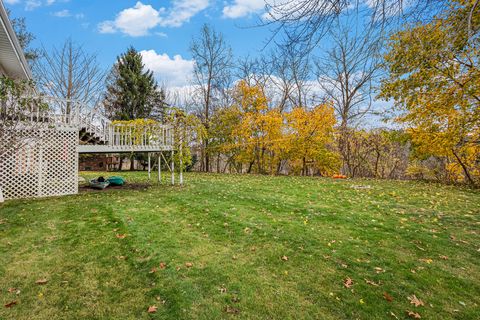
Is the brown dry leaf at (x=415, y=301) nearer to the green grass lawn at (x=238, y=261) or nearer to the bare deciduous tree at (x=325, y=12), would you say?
the green grass lawn at (x=238, y=261)

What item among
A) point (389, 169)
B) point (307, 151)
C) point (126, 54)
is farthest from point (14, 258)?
point (126, 54)

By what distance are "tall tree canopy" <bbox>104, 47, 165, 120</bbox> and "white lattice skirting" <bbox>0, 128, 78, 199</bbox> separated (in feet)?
40.2

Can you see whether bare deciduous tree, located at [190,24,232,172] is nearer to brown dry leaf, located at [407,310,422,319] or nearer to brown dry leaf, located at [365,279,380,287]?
brown dry leaf, located at [365,279,380,287]

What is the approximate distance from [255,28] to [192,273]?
2.68 m

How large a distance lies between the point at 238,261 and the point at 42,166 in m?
6.95

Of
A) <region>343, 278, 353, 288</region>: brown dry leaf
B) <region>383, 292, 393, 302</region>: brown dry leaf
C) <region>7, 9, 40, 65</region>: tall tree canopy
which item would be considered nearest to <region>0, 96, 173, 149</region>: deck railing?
<region>343, 278, 353, 288</region>: brown dry leaf

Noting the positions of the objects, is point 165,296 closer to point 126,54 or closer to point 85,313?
point 85,313

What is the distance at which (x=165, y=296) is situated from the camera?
8.62 feet

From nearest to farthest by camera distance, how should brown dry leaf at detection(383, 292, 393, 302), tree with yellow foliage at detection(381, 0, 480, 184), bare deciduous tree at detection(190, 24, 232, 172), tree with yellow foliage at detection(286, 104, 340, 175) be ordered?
brown dry leaf at detection(383, 292, 393, 302) → tree with yellow foliage at detection(381, 0, 480, 184) → tree with yellow foliage at detection(286, 104, 340, 175) → bare deciduous tree at detection(190, 24, 232, 172)

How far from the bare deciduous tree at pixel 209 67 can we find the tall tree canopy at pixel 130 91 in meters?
3.50

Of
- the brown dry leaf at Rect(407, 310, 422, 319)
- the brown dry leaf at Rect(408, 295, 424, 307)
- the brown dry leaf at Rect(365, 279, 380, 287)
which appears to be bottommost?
the brown dry leaf at Rect(407, 310, 422, 319)

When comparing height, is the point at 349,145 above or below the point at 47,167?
above

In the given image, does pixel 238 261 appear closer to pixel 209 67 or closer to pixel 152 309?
pixel 152 309

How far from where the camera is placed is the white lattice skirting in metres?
7.15
